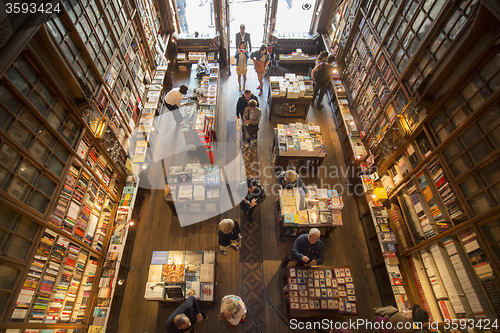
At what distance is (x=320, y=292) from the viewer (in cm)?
502

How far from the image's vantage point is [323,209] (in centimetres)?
609

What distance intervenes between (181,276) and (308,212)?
3.32 metres

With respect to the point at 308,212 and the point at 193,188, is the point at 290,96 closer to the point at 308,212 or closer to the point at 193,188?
the point at 308,212

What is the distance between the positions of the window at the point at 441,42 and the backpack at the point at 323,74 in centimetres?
324

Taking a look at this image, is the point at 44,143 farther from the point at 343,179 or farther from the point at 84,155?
the point at 343,179

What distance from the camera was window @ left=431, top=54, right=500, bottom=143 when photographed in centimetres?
372

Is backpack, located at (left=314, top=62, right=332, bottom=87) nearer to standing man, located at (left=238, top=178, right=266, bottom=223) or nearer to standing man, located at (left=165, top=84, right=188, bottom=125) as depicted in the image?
standing man, located at (left=165, top=84, right=188, bottom=125)

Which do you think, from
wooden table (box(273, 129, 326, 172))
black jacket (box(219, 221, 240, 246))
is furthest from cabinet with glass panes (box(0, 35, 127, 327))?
wooden table (box(273, 129, 326, 172))

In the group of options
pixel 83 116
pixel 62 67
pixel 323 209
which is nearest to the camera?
pixel 62 67

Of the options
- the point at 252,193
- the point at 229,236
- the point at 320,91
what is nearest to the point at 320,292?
the point at 229,236

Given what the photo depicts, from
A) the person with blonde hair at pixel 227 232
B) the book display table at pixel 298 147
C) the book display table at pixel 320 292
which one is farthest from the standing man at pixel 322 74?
the book display table at pixel 320 292

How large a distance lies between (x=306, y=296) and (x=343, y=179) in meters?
3.91

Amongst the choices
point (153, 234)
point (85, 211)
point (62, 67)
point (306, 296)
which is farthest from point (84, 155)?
point (306, 296)

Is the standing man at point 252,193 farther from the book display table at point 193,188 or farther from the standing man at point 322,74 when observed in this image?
the standing man at point 322,74
